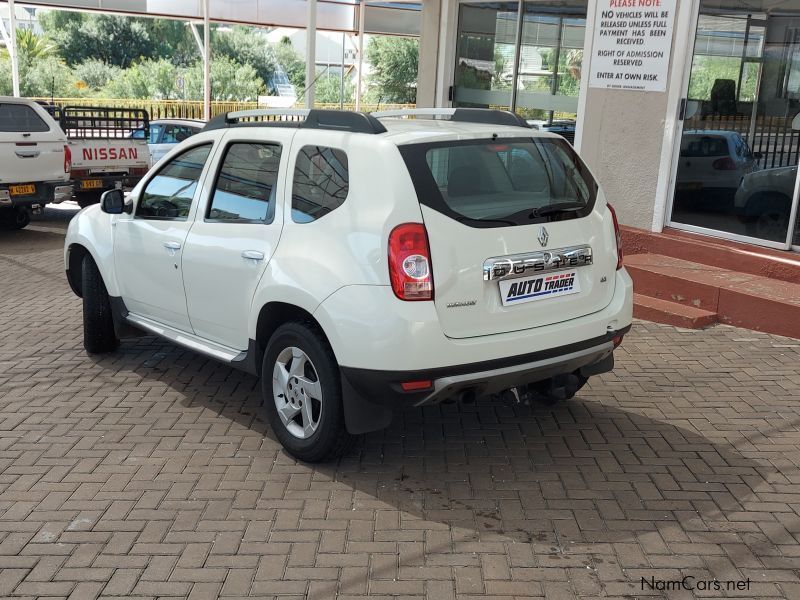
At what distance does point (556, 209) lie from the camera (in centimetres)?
449

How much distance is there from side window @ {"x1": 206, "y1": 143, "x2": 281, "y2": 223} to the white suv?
0.01m

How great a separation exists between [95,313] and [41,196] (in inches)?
251

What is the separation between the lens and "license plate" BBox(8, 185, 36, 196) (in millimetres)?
11633

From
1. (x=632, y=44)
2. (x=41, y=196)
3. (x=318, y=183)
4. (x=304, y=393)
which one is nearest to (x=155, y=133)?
(x=41, y=196)

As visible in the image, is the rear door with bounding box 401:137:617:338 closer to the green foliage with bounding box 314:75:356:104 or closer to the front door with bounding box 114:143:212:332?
the front door with bounding box 114:143:212:332

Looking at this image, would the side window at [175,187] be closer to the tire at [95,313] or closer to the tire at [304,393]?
the tire at [95,313]

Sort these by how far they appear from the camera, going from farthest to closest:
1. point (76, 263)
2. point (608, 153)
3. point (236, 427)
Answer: point (608, 153) < point (76, 263) < point (236, 427)

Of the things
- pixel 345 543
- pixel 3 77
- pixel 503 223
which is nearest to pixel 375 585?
pixel 345 543

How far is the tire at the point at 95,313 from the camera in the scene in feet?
20.6

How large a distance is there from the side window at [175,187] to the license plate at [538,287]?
7.10 ft

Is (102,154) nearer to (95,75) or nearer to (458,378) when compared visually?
(458,378)

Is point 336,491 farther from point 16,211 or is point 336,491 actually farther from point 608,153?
point 16,211

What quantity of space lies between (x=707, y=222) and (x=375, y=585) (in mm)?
6241

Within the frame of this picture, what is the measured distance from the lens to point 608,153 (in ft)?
30.5
